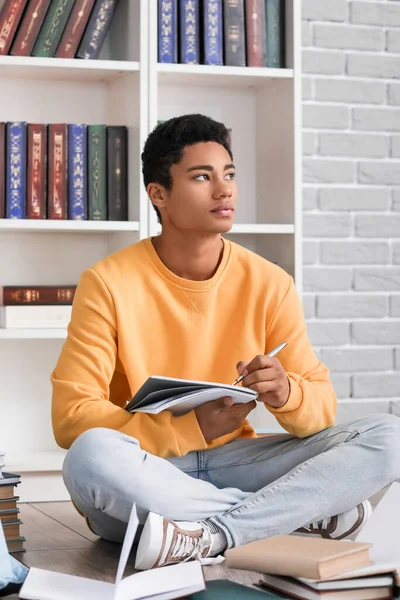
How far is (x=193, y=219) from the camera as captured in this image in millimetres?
2148

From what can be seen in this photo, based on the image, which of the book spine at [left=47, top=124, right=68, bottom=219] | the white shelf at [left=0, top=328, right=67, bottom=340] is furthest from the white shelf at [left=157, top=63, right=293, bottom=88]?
the white shelf at [left=0, top=328, right=67, bottom=340]

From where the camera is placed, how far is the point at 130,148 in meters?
2.76

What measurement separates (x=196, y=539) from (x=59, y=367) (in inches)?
18.6

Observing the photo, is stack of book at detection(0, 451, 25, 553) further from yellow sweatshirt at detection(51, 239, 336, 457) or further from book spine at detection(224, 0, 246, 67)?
book spine at detection(224, 0, 246, 67)

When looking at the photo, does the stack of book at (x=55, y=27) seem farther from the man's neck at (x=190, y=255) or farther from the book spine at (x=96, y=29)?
the man's neck at (x=190, y=255)

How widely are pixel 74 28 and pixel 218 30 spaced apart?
40cm

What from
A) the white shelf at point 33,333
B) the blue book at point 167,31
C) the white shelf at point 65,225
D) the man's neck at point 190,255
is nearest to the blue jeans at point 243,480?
the man's neck at point 190,255

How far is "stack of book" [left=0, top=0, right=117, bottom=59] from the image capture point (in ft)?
8.70

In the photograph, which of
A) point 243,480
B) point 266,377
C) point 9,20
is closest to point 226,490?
point 243,480

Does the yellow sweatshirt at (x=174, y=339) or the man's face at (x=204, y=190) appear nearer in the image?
the yellow sweatshirt at (x=174, y=339)

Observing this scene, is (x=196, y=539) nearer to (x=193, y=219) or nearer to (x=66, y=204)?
(x=193, y=219)

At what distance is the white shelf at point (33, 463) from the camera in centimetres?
265

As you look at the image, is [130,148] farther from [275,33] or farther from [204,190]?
[204,190]

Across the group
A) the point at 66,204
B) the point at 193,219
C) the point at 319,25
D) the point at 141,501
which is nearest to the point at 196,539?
the point at 141,501
